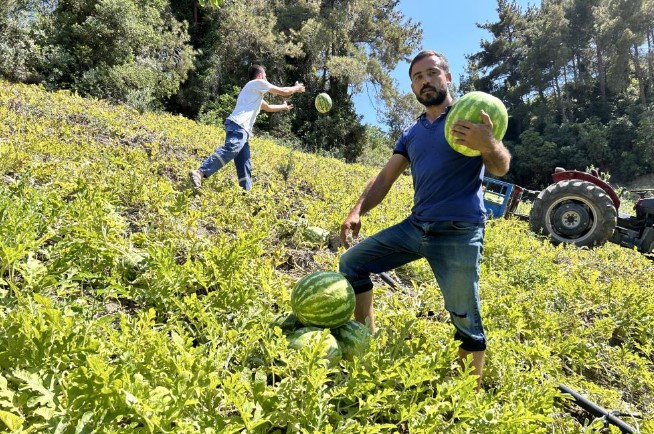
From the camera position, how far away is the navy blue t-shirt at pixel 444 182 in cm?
253

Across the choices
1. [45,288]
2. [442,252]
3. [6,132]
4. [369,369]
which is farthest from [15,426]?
[6,132]

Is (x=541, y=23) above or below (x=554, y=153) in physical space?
above

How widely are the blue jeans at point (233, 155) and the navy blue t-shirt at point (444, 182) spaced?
3335mm

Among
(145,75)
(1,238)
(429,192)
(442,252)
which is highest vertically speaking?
(145,75)

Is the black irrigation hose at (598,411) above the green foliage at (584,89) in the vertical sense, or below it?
below

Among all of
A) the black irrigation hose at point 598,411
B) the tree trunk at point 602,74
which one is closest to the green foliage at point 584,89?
the tree trunk at point 602,74

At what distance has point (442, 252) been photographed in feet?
8.29

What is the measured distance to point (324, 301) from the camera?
2.55 meters

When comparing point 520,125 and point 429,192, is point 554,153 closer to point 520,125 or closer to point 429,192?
point 520,125

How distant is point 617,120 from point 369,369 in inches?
1629

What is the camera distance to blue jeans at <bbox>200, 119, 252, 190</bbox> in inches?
212

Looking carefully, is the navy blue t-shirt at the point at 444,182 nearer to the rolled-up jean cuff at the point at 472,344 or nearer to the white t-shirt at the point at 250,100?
the rolled-up jean cuff at the point at 472,344

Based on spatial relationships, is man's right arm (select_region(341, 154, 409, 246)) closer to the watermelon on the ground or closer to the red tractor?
the watermelon on the ground

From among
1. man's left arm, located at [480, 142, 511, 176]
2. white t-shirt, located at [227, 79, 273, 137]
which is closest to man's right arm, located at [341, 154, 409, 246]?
man's left arm, located at [480, 142, 511, 176]
